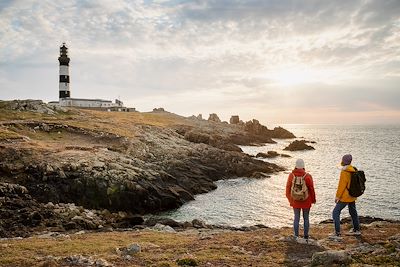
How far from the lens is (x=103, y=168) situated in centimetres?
3725

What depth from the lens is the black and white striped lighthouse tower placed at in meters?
98.3

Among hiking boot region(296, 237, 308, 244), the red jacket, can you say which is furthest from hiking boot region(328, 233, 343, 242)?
the red jacket

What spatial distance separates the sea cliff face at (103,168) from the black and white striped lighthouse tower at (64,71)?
122 ft

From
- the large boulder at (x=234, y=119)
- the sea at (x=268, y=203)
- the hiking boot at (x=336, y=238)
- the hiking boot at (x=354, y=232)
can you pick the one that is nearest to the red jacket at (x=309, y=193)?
the hiking boot at (x=336, y=238)

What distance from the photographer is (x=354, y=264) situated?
1166 cm

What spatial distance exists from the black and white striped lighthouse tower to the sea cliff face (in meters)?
37.3

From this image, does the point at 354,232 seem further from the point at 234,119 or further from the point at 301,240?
the point at 234,119

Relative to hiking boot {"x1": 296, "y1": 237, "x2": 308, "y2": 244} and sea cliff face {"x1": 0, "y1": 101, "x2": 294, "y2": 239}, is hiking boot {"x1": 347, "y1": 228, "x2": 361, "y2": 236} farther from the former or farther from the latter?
sea cliff face {"x1": 0, "y1": 101, "x2": 294, "y2": 239}

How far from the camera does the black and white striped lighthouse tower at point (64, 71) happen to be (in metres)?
98.3

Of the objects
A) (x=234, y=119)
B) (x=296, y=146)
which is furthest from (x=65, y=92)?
(x=234, y=119)

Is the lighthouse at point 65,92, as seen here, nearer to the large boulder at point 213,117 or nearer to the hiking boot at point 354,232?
the large boulder at point 213,117

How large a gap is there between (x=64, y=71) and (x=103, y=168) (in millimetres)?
70870

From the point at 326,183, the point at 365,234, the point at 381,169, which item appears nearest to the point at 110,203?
the point at 365,234

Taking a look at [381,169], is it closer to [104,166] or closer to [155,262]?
[104,166]
